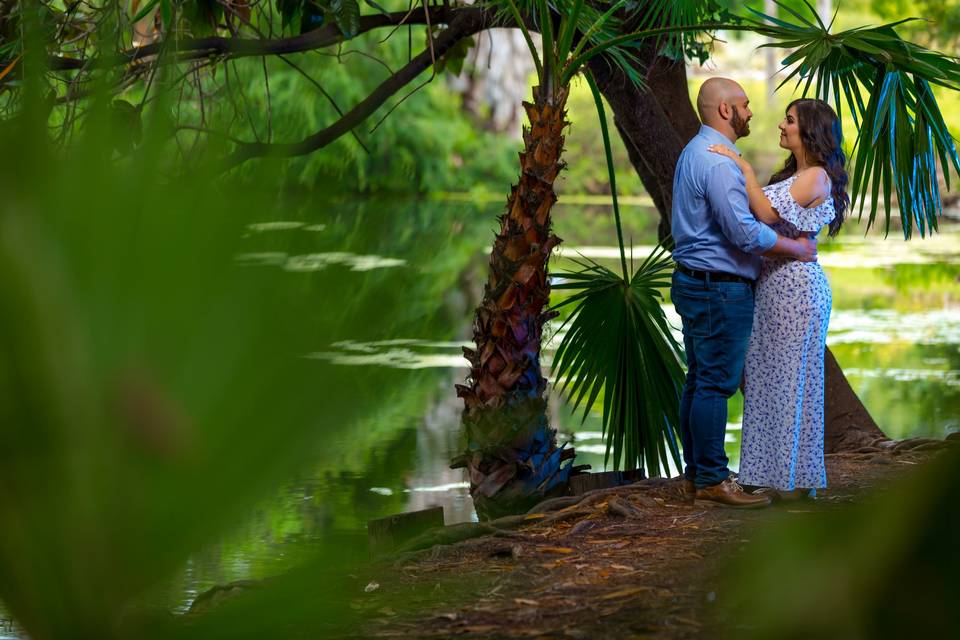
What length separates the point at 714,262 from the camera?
4402mm

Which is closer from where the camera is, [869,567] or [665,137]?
[869,567]

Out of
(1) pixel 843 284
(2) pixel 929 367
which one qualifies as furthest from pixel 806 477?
(1) pixel 843 284

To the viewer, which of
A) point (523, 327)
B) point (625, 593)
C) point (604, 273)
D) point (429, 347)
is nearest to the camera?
point (429, 347)

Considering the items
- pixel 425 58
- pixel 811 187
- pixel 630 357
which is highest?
pixel 425 58

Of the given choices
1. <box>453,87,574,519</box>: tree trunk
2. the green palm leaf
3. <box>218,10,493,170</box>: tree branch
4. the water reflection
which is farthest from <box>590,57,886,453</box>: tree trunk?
<box>453,87,574,519</box>: tree trunk

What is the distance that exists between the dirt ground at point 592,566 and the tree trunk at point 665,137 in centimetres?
96

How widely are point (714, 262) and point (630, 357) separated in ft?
3.02

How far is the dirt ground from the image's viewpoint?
299 centimetres

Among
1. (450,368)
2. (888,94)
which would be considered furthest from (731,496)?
(450,368)

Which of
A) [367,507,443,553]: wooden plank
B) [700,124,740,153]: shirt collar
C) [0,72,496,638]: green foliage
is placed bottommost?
[367,507,443,553]: wooden plank

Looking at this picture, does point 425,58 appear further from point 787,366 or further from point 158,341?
point 158,341

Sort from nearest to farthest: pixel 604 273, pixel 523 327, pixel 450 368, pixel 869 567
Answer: pixel 869 567, pixel 523 327, pixel 604 273, pixel 450 368

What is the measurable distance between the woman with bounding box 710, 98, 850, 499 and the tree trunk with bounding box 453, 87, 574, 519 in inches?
32.2

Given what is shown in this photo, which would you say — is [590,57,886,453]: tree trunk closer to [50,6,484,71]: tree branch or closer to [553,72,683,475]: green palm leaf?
[50,6,484,71]: tree branch
